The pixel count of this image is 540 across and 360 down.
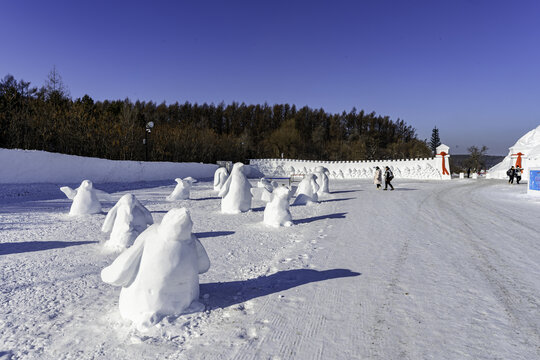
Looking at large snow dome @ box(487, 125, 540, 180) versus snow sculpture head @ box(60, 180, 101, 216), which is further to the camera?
large snow dome @ box(487, 125, 540, 180)

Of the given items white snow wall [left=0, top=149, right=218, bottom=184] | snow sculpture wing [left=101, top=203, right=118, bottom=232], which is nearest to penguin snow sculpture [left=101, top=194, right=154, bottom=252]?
snow sculpture wing [left=101, top=203, right=118, bottom=232]

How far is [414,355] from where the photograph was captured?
108 inches

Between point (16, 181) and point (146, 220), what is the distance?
15540 mm

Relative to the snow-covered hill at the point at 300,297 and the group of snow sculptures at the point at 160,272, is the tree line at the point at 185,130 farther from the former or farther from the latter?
the group of snow sculptures at the point at 160,272

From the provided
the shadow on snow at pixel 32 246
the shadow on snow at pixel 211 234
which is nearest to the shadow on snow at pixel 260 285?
the shadow on snow at pixel 211 234

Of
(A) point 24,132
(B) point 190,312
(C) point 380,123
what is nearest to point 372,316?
(B) point 190,312

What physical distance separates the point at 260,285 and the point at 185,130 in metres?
33.6

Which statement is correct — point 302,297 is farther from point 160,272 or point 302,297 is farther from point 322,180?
point 322,180

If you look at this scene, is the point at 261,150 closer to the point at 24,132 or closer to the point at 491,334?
the point at 24,132

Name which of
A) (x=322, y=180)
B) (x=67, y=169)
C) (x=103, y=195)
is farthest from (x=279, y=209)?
(x=67, y=169)

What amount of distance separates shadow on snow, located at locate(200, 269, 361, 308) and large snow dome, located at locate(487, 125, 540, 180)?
139 ft

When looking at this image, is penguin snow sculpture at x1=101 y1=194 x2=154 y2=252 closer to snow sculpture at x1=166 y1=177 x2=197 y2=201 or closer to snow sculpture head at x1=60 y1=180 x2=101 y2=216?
snow sculpture head at x1=60 y1=180 x2=101 y2=216

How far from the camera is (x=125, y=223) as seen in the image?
19.3ft

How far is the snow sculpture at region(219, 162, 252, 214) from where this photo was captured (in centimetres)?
1012
